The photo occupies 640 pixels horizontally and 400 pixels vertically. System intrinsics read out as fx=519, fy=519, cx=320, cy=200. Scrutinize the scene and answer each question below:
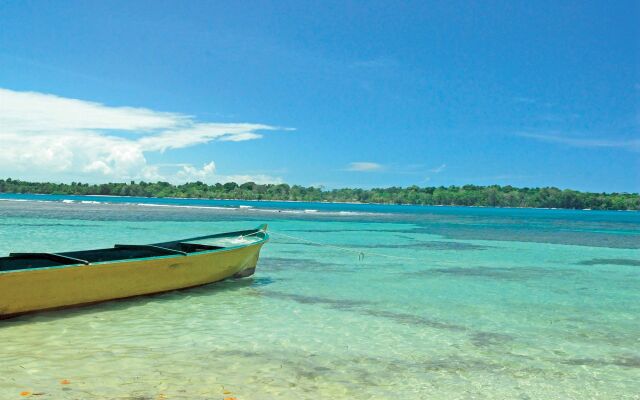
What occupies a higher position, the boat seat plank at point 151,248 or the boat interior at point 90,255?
the boat seat plank at point 151,248

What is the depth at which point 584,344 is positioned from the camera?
8.74m


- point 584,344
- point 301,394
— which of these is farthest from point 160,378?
point 584,344

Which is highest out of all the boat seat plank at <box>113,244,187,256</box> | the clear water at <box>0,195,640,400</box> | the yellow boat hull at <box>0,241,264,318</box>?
the boat seat plank at <box>113,244,187,256</box>

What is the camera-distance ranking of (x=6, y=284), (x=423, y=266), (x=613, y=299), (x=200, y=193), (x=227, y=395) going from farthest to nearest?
(x=200, y=193), (x=423, y=266), (x=613, y=299), (x=6, y=284), (x=227, y=395)

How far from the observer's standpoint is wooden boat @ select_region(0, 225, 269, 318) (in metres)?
8.77

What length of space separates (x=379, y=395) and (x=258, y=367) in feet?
5.72

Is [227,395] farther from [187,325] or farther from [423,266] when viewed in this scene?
[423,266]

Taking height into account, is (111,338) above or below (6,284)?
below

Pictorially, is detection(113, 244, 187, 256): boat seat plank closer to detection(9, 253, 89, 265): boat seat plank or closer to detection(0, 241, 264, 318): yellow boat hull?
detection(0, 241, 264, 318): yellow boat hull

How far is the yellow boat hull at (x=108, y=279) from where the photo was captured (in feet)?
28.5

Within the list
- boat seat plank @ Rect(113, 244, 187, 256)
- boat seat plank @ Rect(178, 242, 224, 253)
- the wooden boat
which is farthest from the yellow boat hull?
boat seat plank @ Rect(178, 242, 224, 253)

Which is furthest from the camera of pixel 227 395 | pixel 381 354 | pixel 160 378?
pixel 381 354

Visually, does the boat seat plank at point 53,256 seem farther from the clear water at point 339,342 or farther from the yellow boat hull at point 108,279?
the clear water at point 339,342

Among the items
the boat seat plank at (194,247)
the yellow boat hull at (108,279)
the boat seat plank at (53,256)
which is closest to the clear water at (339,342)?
the yellow boat hull at (108,279)
